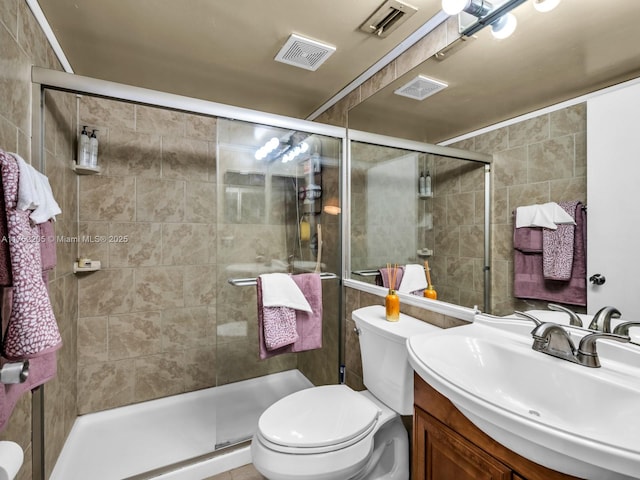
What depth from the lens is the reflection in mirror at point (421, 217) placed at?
4.32 feet

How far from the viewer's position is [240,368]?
1.91 meters

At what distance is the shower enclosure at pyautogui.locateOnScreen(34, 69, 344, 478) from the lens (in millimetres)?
1756

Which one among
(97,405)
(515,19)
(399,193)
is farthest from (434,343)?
(97,405)

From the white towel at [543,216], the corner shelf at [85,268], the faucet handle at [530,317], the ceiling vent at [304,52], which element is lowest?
the faucet handle at [530,317]

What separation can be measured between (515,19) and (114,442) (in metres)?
2.93

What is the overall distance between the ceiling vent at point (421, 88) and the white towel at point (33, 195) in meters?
1.66

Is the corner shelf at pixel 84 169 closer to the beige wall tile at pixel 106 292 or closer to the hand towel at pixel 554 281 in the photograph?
the beige wall tile at pixel 106 292

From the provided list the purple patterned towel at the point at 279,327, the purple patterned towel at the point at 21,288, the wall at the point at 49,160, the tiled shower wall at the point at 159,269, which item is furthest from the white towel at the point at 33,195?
the purple patterned towel at the point at 279,327

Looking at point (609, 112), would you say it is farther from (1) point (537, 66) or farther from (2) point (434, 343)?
(2) point (434, 343)

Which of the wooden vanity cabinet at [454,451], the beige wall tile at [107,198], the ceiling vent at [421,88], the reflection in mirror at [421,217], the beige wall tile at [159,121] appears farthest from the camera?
the beige wall tile at [159,121]

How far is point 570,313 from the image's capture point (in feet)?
3.20

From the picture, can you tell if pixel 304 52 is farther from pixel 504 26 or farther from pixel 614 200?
pixel 614 200

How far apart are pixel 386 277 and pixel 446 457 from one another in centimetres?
101

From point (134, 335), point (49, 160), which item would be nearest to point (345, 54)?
point (49, 160)
